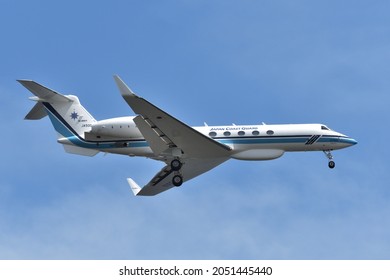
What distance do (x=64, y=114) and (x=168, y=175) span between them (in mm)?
6683

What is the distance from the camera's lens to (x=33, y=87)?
3978 centimetres

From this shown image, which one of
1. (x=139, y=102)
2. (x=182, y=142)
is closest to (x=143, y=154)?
(x=182, y=142)

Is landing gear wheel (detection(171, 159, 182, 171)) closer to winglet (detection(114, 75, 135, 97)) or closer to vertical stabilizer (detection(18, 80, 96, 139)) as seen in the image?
vertical stabilizer (detection(18, 80, 96, 139))

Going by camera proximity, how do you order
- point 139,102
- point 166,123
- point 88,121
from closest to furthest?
point 139,102 → point 166,123 → point 88,121

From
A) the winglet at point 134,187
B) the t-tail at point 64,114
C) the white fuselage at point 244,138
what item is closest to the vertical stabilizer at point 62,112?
the t-tail at point 64,114

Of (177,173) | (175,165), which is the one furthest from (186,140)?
(177,173)

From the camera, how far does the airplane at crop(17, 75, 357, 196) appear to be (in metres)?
37.1

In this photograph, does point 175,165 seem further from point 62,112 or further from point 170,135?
point 62,112

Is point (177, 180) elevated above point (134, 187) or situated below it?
below

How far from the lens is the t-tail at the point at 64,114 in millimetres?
39938

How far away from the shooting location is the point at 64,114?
40.9 metres

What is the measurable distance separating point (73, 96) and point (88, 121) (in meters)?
1.80

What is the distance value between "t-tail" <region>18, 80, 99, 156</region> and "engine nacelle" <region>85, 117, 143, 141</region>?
5.44ft
